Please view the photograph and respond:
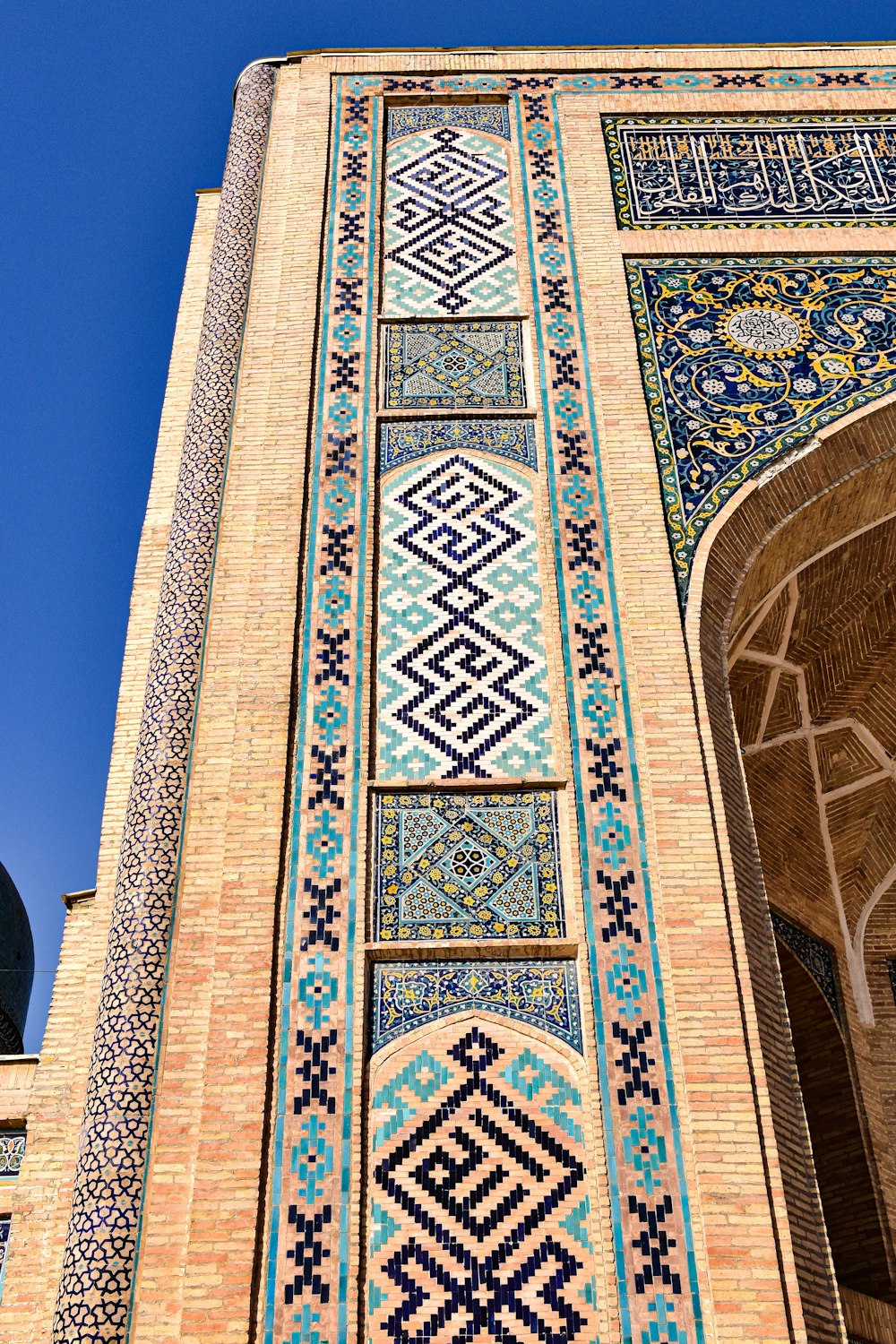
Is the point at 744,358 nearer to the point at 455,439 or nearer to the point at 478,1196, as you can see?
the point at 455,439

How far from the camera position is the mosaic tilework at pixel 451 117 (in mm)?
6227

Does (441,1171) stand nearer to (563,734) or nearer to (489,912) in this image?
(489,912)

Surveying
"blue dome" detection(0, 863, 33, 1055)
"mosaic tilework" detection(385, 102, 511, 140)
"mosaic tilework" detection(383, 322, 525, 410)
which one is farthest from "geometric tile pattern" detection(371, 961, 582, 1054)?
"blue dome" detection(0, 863, 33, 1055)

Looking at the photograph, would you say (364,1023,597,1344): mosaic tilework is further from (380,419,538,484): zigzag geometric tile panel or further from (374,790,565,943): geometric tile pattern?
(380,419,538,484): zigzag geometric tile panel

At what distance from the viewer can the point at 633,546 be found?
491 centimetres

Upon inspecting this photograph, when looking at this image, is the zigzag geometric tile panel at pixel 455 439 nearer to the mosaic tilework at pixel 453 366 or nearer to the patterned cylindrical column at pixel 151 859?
the mosaic tilework at pixel 453 366

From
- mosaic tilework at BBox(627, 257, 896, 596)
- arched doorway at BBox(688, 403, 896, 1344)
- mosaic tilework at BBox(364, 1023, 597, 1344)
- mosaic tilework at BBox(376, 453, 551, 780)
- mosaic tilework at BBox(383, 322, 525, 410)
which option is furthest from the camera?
mosaic tilework at BBox(383, 322, 525, 410)

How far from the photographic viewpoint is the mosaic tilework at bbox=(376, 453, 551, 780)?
14.8 feet

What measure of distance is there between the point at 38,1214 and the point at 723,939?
2037 millimetres

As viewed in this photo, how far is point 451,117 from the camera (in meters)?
6.26

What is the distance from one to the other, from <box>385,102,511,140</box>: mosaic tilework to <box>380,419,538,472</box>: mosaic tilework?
5.31 ft

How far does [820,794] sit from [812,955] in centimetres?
73

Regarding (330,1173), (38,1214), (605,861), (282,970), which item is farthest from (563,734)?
(38,1214)

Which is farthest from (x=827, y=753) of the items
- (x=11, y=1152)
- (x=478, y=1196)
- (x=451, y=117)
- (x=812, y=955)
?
(x=11, y=1152)
